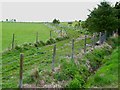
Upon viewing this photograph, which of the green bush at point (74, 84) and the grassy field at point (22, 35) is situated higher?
the grassy field at point (22, 35)

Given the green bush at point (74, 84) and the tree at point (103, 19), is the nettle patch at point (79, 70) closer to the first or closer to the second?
the green bush at point (74, 84)

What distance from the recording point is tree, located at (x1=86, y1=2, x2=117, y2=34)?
35438 mm

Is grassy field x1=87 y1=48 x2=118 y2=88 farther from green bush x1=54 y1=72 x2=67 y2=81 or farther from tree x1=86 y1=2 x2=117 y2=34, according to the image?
tree x1=86 y1=2 x2=117 y2=34

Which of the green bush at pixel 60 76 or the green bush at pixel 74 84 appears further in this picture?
the green bush at pixel 60 76

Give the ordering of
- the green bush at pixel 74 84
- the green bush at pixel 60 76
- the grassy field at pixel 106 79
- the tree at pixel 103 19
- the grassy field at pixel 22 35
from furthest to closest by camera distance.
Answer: the tree at pixel 103 19 → the grassy field at pixel 22 35 → the grassy field at pixel 106 79 → the green bush at pixel 60 76 → the green bush at pixel 74 84

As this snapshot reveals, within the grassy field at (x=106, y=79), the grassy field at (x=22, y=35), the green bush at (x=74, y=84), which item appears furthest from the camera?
the grassy field at (x=22, y=35)

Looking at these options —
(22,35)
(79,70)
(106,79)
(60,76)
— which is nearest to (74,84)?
(60,76)

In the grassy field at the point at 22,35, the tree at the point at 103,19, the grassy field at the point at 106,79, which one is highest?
the tree at the point at 103,19

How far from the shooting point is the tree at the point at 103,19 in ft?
116

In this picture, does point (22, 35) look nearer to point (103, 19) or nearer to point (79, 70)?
point (103, 19)

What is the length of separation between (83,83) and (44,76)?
2099mm

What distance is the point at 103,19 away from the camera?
35406 mm

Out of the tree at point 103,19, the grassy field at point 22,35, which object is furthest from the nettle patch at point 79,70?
the tree at point 103,19

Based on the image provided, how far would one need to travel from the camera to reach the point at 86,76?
16000mm
